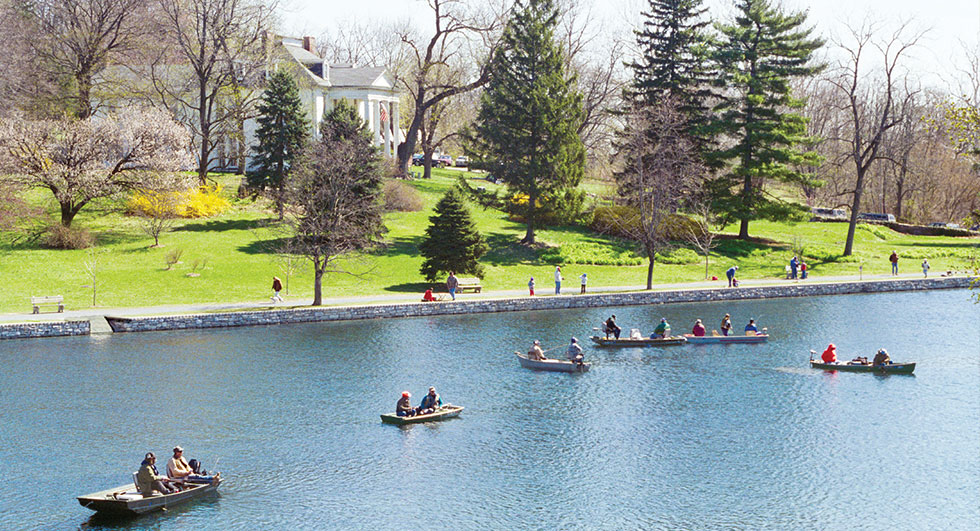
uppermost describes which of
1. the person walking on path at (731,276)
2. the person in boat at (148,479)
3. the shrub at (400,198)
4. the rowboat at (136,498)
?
the shrub at (400,198)

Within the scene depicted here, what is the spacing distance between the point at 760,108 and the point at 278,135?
37664 millimetres

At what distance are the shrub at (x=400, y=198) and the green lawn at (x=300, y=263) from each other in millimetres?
1119

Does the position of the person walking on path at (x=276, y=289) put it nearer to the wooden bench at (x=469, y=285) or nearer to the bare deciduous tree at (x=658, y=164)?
the wooden bench at (x=469, y=285)

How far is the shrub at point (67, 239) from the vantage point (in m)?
59.5

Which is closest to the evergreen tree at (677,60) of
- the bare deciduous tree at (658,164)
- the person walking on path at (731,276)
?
the bare deciduous tree at (658,164)

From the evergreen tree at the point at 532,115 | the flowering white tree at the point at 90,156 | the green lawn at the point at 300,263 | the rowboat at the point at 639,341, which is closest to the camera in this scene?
the rowboat at the point at 639,341

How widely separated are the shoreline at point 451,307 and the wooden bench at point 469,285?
9.26 ft

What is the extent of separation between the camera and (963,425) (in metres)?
32.3

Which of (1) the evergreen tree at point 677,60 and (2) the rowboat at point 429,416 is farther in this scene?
(1) the evergreen tree at point 677,60

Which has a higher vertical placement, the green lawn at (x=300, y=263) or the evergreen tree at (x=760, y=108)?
the evergreen tree at (x=760, y=108)

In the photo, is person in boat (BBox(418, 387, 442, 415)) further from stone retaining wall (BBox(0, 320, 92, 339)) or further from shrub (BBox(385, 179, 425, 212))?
shrub (BBox(385, 179, 425, 212))

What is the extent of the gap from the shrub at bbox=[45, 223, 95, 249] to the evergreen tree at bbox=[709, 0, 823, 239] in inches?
1805

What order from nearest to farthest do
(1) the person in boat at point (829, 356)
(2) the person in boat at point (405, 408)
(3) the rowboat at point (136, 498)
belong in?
(3) the rowboat at point (136, 498) → (2) the person in boat at point (405, 408) → (1) the person in boat at point (829, 356)

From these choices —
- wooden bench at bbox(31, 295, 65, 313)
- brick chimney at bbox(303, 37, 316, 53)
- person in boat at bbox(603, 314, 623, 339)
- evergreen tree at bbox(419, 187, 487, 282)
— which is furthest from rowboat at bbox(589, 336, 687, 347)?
brick chimney at bbox(303, 37, 316, 53)
